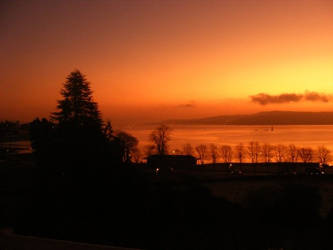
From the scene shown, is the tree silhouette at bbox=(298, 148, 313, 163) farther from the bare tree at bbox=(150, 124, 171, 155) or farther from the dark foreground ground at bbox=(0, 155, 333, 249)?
the dark foreground ground at bbox=(0, 155, 333, 249)

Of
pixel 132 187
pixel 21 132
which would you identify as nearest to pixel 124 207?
pixel 132 187

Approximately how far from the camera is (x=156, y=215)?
9.13m

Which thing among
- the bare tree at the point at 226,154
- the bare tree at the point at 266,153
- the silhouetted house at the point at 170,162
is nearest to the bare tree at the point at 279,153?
the bare tree at the point at 266,153

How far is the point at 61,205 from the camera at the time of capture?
9.55 metres

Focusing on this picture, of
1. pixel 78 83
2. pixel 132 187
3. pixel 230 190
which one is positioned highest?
pixel 78 83

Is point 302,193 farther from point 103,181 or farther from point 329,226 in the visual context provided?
point 103,181

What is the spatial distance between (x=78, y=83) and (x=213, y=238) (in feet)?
58.0

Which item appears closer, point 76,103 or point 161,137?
point 76,103

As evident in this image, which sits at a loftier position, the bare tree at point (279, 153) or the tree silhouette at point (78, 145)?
the tree silhouette at point (78, 145)

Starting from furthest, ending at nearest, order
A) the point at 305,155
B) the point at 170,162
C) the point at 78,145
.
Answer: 1. the point at 305,155
2. the point at 170,162
3. the point at 78,145

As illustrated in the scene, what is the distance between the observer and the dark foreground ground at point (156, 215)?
7430 millimetres

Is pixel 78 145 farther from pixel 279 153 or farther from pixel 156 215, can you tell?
pixel 279 153

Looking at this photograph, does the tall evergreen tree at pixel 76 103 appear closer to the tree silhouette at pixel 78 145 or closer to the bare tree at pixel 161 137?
the tree silhouette at pixel 78 145

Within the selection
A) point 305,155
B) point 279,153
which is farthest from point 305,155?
point 279,153
